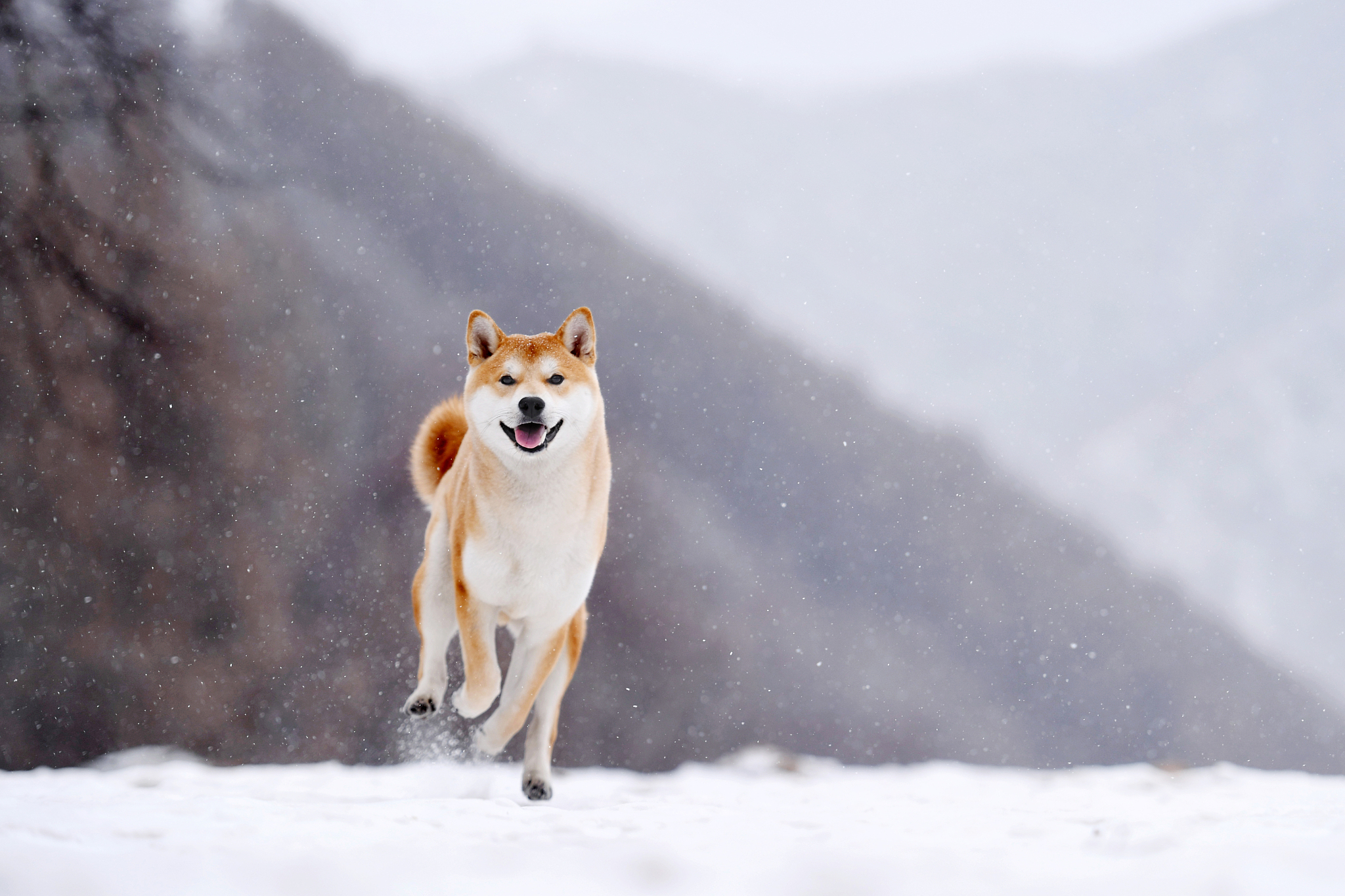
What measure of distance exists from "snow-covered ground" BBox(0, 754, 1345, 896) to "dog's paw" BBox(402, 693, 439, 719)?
24cm

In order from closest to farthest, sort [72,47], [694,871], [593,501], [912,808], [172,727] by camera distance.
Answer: [694,871]
[593,501]
[912,808]
[72,47]
[172,727]

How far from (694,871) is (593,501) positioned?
1.09 meters

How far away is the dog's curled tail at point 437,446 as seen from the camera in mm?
2664

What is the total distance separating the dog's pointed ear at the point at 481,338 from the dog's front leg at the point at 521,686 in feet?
2.73

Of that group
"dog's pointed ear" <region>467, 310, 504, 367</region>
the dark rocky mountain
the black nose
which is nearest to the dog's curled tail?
"dog's pointed ear" <region>467, 310, 504, 367</region>

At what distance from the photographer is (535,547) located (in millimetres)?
2115

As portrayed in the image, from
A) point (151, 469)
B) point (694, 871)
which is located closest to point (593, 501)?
point (694, 871)

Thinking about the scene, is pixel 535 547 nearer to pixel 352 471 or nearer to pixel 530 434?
pixel 530 434

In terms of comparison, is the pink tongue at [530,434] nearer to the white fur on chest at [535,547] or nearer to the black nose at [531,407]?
the black nose at [531,407]

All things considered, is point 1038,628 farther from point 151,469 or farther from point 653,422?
point 151,469

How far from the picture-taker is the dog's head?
196cm

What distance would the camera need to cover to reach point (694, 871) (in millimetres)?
1314

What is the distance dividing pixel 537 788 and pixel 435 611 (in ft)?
2.08

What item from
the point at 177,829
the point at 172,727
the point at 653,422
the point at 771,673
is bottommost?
the point at 172,727
